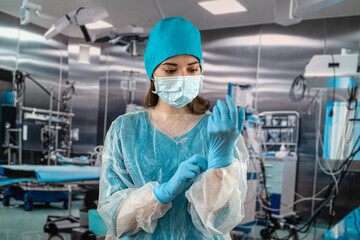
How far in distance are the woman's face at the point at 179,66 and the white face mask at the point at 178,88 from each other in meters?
0.02

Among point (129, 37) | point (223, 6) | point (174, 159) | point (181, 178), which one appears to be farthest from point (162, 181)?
point (223, 6)

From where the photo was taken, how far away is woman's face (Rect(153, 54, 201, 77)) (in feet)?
4.00

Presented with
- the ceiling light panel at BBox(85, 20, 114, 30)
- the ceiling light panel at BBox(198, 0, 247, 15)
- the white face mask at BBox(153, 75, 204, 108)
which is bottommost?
the white face mask at BBox(153, 75, 204, 108)

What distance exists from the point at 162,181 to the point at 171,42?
1.61 ft

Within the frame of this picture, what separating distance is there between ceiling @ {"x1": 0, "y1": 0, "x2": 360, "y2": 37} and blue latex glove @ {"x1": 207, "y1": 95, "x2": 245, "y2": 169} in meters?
4.74

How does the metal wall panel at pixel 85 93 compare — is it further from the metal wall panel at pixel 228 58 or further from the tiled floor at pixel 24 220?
the metal wall panel at pixel 228 58

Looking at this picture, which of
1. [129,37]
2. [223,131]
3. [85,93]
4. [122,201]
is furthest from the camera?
[85,93]

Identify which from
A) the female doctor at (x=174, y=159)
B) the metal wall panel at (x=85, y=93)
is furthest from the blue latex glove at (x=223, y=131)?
the metal wall panel at (x=85, y=93)

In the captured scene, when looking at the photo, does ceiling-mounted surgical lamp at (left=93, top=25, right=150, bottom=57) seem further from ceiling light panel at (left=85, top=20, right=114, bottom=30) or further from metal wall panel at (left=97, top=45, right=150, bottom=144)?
metal wall panel at (left=97, top=45, right=150, bottom=144)

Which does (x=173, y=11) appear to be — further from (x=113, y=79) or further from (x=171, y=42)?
(x=171, y=42)

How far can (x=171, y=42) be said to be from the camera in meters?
1.19

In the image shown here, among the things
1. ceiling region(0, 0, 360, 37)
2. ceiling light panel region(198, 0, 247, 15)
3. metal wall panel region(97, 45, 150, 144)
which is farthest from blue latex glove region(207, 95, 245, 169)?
metal wall panel region(97, 45, 150, 144)

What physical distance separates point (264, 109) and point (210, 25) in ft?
6.53

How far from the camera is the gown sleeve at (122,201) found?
1.05 meters
